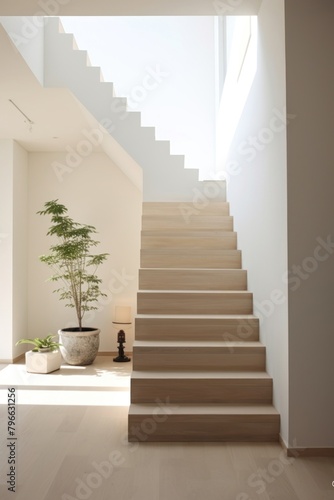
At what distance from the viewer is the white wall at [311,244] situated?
3.56 meters

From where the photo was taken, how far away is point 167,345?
175 inches

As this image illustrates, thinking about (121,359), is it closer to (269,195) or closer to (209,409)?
(209,409)

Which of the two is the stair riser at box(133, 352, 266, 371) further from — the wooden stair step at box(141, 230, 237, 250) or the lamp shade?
the lamp shade

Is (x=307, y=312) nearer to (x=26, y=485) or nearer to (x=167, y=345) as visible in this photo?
(x=167, y=345)

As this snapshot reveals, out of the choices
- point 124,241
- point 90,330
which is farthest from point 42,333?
point 124,241

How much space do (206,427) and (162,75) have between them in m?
6.32

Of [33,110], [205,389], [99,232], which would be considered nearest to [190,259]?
[205,389]

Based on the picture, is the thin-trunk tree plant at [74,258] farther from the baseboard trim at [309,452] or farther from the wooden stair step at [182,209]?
the baseboard trim at [309,452]

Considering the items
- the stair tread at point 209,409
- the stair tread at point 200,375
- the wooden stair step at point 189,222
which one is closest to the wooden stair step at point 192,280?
the wooden stair step at point 189,222

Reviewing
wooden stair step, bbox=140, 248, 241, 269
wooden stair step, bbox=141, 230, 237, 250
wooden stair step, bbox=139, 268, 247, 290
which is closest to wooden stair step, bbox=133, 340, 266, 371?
wooden stair step, bbox=139, 268, 247, 290

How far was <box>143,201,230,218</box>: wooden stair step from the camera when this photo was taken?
22.0ft

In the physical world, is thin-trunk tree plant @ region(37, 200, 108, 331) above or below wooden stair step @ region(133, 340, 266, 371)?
above

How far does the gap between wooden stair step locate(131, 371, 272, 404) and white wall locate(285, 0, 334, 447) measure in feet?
1.81

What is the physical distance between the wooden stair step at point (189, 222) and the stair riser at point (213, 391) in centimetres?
262
